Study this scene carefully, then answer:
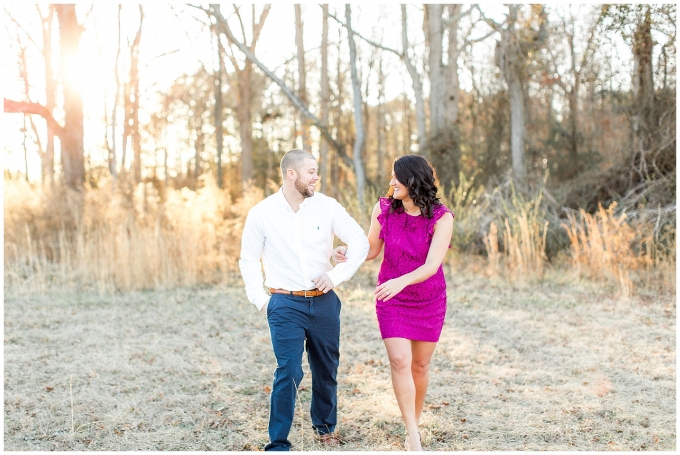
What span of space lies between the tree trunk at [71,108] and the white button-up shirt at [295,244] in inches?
440

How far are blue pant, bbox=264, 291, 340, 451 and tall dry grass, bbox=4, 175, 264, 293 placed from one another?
6.10 m

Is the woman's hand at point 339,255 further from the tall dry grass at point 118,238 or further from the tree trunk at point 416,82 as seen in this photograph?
the tree trunk at point 416,82

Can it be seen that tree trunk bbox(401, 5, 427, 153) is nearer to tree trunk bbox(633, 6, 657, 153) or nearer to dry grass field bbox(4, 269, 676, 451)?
tree trunk bbox(633, 6, 657, 153)

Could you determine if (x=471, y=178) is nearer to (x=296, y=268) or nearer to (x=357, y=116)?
(x=357, y=116)

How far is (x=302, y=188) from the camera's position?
11.8 ft

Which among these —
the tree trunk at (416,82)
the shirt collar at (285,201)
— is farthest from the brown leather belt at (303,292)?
the tree trunk at (416,82)

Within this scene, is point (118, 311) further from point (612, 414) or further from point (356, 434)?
point (612, 414)

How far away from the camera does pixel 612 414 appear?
439 centimetres

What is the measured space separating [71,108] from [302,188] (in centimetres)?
1253

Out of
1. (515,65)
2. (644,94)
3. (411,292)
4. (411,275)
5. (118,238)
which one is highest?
(515,65)

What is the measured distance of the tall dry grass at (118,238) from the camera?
945 cm

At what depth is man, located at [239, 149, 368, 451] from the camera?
3545mm

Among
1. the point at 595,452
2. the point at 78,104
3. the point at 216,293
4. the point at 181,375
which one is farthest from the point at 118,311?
the point at 78,104

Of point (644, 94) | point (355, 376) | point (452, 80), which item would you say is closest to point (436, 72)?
point (452, 80)
